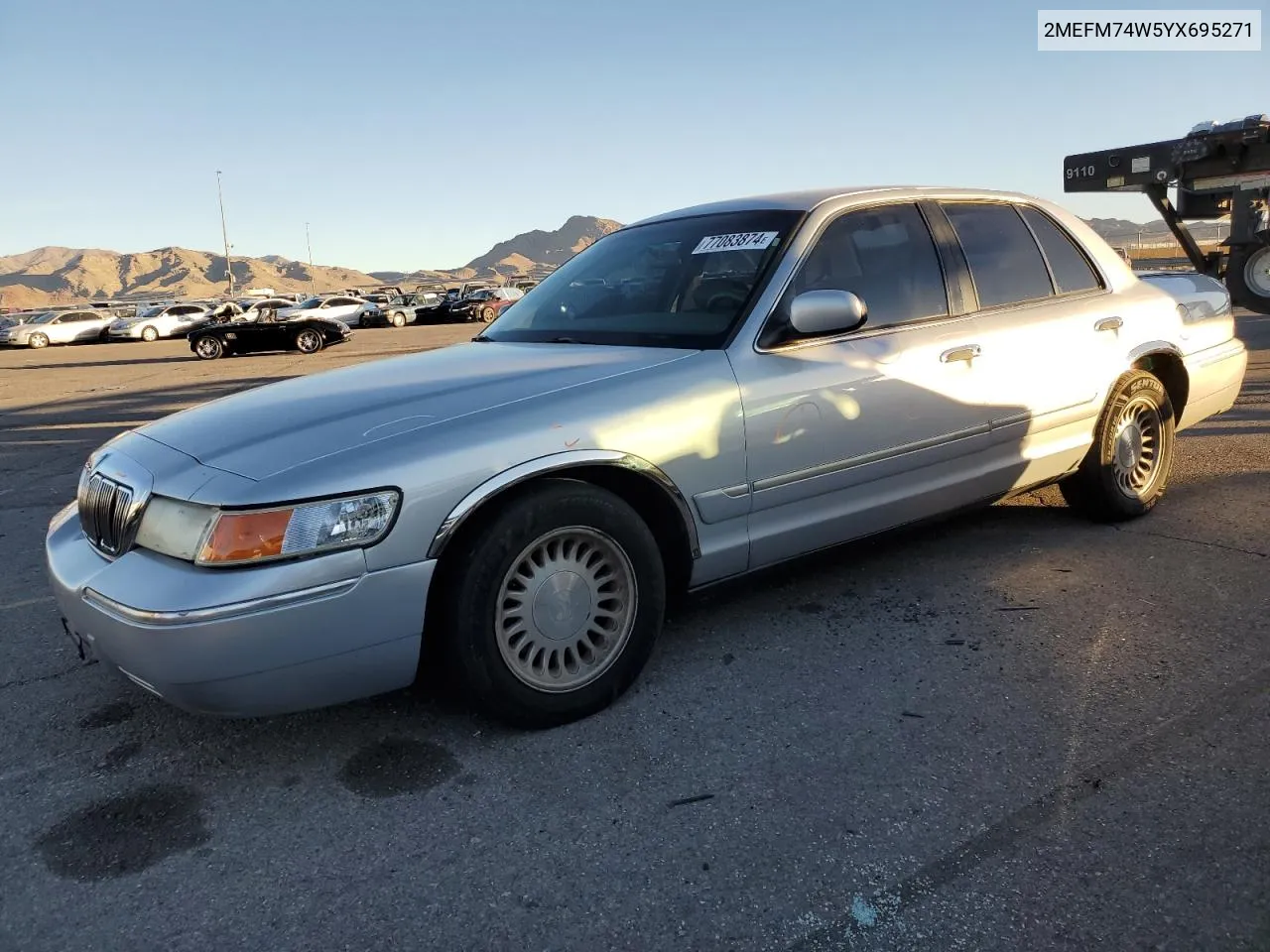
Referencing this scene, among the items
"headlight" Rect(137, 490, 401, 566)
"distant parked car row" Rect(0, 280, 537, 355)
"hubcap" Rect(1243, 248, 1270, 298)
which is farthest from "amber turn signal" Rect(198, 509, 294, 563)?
"distant parked car row" Rect(0, 280, 537, 355)

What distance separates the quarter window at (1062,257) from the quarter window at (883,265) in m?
0.80

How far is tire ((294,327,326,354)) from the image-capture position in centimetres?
2348

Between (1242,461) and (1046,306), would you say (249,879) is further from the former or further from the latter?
(1242,461)

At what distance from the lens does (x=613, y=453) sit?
2854 mm

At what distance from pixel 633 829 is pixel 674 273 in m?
2.14

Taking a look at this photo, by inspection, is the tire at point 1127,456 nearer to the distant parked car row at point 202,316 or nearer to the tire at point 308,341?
the tire at point 308,341

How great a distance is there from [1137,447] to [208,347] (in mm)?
22443

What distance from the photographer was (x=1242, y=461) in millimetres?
5770

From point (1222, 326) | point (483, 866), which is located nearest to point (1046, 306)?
point (1222, 326)

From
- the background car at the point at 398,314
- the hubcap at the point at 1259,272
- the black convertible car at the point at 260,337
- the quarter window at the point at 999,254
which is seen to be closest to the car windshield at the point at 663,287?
the quarter window at the point at 999,254

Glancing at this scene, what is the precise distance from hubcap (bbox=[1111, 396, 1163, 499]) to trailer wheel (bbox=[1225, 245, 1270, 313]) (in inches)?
266

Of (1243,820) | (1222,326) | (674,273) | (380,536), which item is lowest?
(1243,820)

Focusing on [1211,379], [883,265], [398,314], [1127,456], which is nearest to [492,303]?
[398,314]

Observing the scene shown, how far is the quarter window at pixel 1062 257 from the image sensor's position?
170 inches
